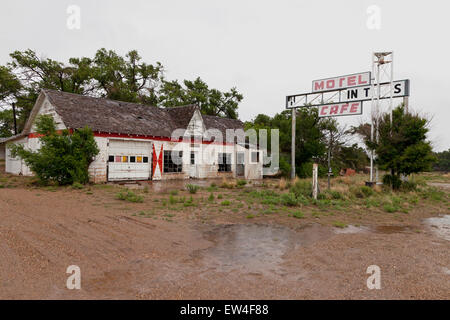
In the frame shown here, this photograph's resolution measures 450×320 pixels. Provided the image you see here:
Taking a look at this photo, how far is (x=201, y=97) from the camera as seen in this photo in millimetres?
35500

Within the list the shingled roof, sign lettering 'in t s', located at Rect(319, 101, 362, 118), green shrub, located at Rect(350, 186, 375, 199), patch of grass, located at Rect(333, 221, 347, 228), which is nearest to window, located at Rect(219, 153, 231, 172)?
the shingled roof

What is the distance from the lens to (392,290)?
3.78 meters

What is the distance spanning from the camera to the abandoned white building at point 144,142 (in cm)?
1642

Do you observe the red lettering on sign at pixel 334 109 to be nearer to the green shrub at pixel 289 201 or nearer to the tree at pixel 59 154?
the green shrub at pixel 289 201

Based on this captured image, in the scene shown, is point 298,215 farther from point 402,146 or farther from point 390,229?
point 402,146

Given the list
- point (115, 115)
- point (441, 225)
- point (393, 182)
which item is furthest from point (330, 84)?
point (115, 115)

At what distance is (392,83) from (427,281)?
16291 mm

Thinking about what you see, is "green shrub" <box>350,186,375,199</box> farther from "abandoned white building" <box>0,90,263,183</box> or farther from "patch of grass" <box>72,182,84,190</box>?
"patch of grass" <box>72,182,84,190</box>

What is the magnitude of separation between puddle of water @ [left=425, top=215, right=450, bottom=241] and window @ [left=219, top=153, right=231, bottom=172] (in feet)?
51.8

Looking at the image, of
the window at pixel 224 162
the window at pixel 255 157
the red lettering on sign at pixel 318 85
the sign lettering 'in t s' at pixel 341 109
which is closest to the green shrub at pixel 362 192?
the sign lettering 'in t s' at pixel 341 109

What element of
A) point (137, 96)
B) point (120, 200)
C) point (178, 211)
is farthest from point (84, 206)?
point (137, 96)

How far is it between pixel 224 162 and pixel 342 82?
36.3 ft

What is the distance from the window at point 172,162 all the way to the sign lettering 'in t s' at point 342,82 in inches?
460

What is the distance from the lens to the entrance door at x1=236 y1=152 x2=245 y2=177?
78.6ft
